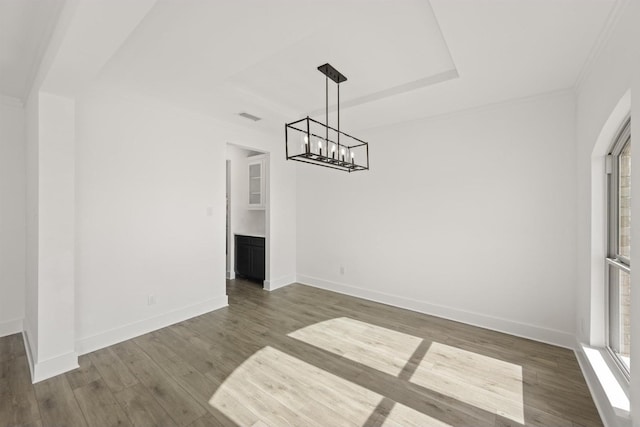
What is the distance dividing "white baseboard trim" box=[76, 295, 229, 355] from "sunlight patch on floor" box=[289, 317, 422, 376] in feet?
4.54

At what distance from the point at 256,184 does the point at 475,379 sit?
4391mm

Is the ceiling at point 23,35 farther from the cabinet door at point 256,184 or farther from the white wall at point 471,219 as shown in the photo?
the white wall at point 471,219

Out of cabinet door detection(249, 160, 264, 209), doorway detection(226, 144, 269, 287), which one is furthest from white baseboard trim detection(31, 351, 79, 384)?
cabinet door detection(249, 160, 264, 209)

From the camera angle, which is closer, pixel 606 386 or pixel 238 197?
pixel 606 386

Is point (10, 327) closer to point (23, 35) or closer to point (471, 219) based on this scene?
point (23, 35)

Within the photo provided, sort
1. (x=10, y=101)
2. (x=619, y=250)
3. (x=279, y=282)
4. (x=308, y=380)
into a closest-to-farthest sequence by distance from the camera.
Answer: (x=619, y=250) → (x=308, y=380) → (x=10, y=101) → (x=279, y=282)

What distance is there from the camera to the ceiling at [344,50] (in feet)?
5.83

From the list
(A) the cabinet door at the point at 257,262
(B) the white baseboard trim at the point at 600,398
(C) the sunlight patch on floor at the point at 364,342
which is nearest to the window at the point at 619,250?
(B) the white baseboard trim at the point at 600,398

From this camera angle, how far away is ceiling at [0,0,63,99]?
5.74ft

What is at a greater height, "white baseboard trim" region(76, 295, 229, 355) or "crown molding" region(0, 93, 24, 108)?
"crown molding" region(0, 93, 24, 108)

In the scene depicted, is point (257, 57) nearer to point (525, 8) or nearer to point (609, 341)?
point (525, 8)

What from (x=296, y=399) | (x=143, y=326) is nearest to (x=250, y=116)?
(x=143, y=326)

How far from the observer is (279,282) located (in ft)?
16.4

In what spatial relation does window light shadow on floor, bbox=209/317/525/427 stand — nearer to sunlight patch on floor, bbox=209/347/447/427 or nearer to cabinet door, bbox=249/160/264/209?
sunlight patch on floor, bbox=209/347/447/427
